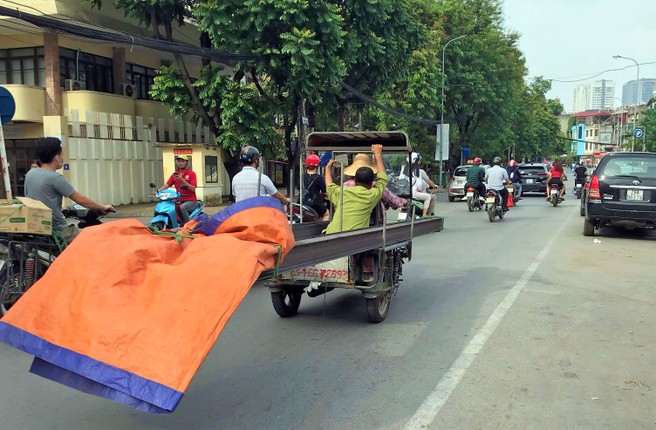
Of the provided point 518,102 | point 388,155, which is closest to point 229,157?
point 388,155

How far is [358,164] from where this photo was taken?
677 centimetres

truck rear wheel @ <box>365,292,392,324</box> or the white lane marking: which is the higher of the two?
truck rear wheel @ <box>365,292,392,324</box>

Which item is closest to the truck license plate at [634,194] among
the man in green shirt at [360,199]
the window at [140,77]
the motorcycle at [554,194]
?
the man in green shirt at [360,199]

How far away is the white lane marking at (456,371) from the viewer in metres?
3.61

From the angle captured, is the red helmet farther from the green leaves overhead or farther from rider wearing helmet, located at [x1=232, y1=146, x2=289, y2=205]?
the green leaves overhead

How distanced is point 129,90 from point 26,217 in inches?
765

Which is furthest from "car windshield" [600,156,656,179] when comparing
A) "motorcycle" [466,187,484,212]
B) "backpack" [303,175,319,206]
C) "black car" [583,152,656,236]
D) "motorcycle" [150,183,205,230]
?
"motorcycle" [150,183,205,230]

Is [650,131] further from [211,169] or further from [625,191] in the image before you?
[625,191]

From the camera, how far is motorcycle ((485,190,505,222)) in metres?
15.0

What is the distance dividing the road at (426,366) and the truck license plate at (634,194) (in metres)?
3.61

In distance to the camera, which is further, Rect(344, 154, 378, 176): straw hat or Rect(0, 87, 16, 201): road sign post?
Rect(0, 87, 16, 201): road sign post

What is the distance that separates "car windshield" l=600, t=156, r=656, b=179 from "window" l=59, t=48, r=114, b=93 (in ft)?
59.1

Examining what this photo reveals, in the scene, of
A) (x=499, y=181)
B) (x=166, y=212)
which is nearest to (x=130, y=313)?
(x=166, y=212)

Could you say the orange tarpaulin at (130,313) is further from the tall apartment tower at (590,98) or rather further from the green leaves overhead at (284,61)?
the tall apartment tower at (590,98)
